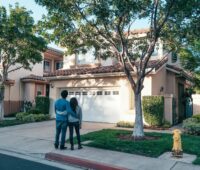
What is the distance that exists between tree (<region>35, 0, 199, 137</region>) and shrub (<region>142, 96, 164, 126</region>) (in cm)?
321

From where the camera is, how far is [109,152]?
9.63 m

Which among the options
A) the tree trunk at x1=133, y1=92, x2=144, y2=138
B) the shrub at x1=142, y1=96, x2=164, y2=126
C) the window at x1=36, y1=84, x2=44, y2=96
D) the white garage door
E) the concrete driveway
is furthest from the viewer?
the window at x1=36, y1=84, x2=44, y2=96

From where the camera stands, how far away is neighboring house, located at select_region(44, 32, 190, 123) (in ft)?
57.0

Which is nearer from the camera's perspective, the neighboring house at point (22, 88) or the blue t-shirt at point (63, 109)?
the blue t-shirt at point (63, 109)

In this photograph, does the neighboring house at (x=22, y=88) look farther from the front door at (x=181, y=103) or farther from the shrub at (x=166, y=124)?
the shrub at (x=166, y=124)

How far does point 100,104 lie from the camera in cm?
1883

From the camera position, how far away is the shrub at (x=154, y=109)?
51.9 feet

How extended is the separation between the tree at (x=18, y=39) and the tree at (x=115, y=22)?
4.63 meters

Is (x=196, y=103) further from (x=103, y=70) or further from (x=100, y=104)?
(x=103, y=70)

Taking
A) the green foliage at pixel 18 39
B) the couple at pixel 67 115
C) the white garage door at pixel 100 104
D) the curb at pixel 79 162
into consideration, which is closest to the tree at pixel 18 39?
the green foliage at pixel 18 39

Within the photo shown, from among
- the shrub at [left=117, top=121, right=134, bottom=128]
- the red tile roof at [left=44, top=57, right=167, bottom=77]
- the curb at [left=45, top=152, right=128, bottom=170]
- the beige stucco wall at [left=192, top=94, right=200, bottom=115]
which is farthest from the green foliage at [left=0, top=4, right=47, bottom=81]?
the beige stucco wall at [left=192, top=94, right=200, bottom=115]

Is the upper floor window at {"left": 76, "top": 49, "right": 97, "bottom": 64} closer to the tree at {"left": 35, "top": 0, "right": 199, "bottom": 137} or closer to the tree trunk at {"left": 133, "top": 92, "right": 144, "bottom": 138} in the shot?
the tree at {"left": 35, "top": 0, "right": 199, "bottom": 137}

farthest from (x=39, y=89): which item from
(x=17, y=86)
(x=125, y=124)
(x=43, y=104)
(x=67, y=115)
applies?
(x=67, y=115)

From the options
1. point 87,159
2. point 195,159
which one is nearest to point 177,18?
point 195,159
